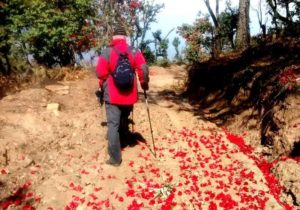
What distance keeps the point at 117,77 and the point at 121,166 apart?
213 cm

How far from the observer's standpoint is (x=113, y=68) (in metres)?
8.80

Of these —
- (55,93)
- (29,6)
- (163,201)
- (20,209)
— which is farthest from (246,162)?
(29,6)

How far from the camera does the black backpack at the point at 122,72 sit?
28.6 feet

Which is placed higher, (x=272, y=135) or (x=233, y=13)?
(x=233, y=13)

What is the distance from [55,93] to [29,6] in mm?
8971

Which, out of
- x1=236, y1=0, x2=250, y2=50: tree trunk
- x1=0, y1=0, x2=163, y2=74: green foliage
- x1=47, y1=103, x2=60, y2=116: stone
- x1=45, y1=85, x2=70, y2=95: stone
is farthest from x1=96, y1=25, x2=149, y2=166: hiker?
x1=0, y1=0, x2=163, y2=74: green foliage

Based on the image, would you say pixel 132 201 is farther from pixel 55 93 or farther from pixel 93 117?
pixel 55 93

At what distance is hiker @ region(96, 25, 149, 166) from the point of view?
877 cm

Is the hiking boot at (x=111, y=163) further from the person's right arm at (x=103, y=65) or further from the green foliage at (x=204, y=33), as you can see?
the green foliage at (x=204, y=33)

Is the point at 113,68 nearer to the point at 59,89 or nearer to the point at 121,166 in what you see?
the point at 121,166

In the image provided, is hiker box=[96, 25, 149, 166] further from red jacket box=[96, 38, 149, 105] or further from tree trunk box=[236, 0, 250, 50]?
tree trunk box=[236, 0, 250, 50]

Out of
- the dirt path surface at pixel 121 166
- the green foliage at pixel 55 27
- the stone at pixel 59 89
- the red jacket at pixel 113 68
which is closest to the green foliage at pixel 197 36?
the green foliage at pixel 55 27

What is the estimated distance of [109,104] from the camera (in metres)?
9.05

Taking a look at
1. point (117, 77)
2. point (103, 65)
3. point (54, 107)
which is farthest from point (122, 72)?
point (54, 107)
